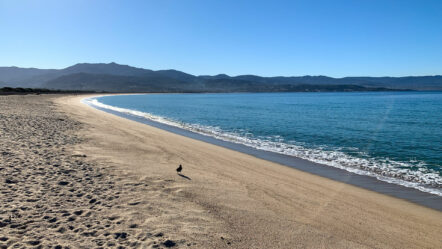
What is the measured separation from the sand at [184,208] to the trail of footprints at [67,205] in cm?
2

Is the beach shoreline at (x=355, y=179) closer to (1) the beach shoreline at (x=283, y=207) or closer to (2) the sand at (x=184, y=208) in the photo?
(1) the beach shoreline at (x=283, y=207)

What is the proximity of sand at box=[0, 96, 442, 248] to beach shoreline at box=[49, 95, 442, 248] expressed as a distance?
3 centimetres

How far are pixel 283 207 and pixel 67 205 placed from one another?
5.07 metres

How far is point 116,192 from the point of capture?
7.06m

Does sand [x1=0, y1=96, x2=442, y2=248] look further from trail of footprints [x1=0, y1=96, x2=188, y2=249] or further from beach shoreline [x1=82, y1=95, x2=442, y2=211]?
beach shoreline [x1=82, y1=95, x2=442, y2=211]

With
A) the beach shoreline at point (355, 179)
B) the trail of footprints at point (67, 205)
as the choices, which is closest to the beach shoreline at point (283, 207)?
the beach shoreline at point (355, 179)

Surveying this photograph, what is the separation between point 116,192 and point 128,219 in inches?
64.3

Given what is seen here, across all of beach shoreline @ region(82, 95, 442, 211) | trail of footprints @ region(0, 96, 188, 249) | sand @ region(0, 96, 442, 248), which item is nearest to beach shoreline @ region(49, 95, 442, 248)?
sand @ region(0, 96, 442, 248)

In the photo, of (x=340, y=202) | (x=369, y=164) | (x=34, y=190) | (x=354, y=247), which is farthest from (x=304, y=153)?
(x=34, y=190)

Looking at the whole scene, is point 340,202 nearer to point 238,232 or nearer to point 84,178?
point 238,232

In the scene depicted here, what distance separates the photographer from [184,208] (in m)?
6.43

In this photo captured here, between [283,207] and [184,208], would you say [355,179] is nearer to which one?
[283,207]

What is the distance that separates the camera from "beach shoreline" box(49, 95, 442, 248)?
5.57 m

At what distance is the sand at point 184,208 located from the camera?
16.8 feet
